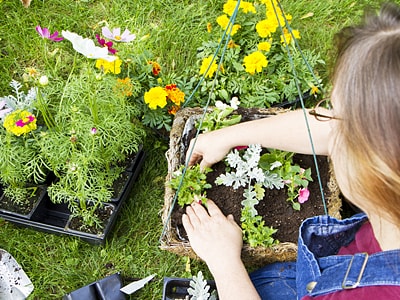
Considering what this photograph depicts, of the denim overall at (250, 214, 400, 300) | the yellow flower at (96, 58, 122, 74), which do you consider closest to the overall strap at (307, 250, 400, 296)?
the denim overall at (250, 214, 400, 300)

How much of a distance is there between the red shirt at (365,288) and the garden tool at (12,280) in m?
1.15

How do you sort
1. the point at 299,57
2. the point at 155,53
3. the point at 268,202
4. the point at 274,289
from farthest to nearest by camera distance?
1. the point at 155,53
2. the point at 299,57
3. the point at 268,202
4. the point at 274,289

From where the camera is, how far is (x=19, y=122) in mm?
1643

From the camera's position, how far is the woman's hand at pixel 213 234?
1653 millimetres

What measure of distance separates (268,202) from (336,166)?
2.35 ft

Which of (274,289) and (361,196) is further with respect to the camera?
(274,289)

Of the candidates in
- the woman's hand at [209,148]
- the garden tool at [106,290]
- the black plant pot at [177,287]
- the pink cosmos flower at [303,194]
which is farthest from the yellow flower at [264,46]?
the garden tool at [106,290]

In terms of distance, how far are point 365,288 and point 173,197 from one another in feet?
2.51

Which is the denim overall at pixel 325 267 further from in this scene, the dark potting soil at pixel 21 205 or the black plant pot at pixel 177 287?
the dark potting soil at pixel 21 205

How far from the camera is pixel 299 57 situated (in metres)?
2.27

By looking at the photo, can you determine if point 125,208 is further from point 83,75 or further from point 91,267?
point 83,75

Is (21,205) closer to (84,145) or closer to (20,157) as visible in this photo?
(20,157)

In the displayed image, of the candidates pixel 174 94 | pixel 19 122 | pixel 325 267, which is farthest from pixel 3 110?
pixel 325 267

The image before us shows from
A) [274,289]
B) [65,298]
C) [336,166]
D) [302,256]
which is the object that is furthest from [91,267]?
[336,166]
